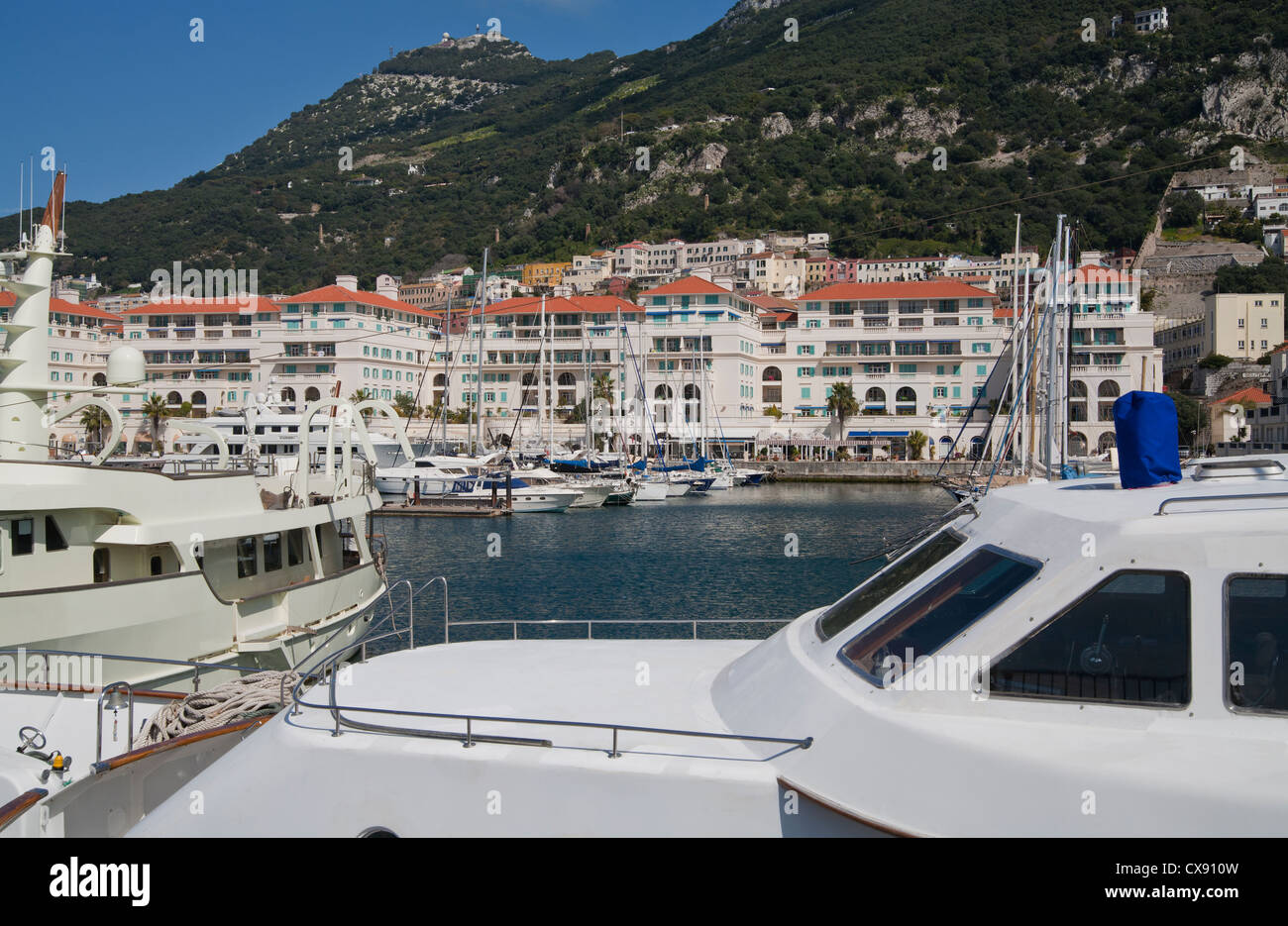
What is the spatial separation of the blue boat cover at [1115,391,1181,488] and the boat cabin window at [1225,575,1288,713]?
0.89 meters

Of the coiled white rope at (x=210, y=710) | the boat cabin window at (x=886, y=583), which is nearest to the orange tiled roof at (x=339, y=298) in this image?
the coiled white rope at (x=210, y=710)

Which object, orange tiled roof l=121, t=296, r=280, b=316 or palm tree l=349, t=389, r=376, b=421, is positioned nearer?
palm tree l=349, t=389, r=376, b=421

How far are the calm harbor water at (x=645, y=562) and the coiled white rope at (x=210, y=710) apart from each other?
6613 mm

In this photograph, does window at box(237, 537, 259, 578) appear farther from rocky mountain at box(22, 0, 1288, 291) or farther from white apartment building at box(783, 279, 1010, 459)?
rocky mountain at box(22, 0, 1288, 291)

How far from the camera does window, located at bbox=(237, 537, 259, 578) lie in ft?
46.5

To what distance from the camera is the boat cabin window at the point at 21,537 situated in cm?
1162

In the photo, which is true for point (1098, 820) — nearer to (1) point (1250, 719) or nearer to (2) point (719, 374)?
(1) point (1250, 719)

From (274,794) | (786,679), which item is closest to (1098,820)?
(786,679)

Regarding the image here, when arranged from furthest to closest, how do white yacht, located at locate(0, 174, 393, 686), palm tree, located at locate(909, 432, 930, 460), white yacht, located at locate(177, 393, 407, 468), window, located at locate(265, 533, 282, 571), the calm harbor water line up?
1. palm tree, located at locate(909, 432, 930, 460)
2. white yacht, located at locate(177, 393, 407, 468)
3. the calm harbor water
4. window, located at locate(265, 533, 282, 571)
5. white yacht, located at locate(0, 174, 393, 686)

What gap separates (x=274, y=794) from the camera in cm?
408

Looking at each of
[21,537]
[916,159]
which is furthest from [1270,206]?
[21,537]

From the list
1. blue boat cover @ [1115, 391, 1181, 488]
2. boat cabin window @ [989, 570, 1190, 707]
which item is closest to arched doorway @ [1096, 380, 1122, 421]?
blue boat cover @ [1115, 391, 1181, 488]

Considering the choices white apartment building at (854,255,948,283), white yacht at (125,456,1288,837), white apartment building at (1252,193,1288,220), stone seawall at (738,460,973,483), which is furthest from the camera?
white apartment building at (854,255,948,283)

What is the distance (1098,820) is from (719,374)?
88997mm
